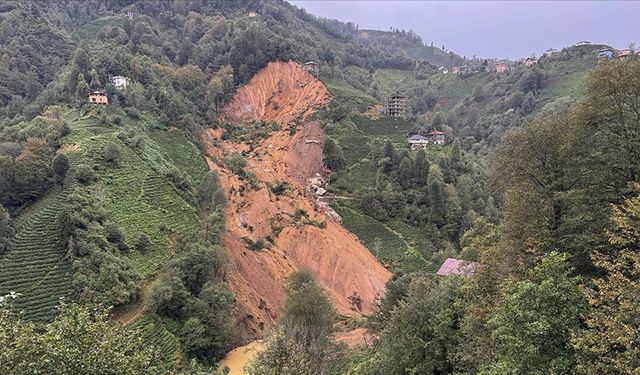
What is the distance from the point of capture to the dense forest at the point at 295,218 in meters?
11.4

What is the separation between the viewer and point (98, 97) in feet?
161

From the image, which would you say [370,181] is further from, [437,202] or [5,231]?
[5,231]

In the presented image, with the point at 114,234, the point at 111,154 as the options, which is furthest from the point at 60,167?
the point at 114,234

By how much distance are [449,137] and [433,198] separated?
68.9 ft

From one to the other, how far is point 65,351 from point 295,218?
36.7 m

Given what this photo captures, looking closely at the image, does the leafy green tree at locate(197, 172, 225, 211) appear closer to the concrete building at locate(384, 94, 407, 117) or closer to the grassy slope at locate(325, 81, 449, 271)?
the grassy slope at locate(325, 81, 449, 271)

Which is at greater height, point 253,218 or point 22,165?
point 22,165

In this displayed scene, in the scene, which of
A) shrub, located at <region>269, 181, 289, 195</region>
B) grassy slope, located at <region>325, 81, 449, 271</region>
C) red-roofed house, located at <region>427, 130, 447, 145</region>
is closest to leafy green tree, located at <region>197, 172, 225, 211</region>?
shrub, located at <region>269, 181, 289, 195</region>

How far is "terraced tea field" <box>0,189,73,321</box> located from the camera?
985 inches

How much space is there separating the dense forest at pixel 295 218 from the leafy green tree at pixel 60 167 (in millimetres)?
100

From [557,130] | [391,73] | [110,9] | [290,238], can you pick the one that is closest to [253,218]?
[290,238]

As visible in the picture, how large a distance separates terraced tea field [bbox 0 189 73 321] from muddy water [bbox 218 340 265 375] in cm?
988

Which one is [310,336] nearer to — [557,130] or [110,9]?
[557,130]

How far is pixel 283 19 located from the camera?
108m
